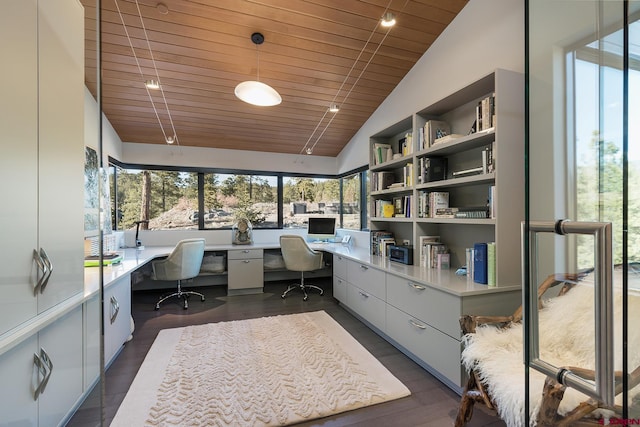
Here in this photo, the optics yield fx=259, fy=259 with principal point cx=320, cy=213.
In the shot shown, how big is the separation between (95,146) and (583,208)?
1921 mm

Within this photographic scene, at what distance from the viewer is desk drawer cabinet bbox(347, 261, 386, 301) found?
8.22 ft

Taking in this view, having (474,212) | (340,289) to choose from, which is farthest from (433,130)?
(340,289)

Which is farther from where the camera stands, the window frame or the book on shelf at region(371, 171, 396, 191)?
the window frame

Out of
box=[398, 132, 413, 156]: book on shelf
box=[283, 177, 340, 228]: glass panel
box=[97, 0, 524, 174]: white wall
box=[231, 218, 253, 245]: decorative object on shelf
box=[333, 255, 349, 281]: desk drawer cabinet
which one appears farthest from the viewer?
box=[283, 177, 340, 228]: glass panel

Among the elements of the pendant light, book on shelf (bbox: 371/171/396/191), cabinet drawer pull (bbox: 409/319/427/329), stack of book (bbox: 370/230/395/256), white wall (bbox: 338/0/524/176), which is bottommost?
cabinet drawer pull (bbox: 409/319/427/329)

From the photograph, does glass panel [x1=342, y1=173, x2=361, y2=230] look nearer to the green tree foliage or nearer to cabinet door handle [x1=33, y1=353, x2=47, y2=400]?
the green tree foliage

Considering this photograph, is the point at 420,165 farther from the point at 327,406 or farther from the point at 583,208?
the point at 327,406

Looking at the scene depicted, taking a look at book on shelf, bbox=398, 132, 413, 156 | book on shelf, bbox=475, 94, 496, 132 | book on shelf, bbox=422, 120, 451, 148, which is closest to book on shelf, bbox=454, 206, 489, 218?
book on shelf, bbox=475, 94, 496, 132

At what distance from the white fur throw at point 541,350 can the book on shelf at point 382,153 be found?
208 cm

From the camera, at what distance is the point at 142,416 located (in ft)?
4.95

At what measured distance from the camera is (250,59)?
2805mm

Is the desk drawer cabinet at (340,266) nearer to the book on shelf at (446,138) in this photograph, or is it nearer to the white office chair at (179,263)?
the book on shelf at (446,138)

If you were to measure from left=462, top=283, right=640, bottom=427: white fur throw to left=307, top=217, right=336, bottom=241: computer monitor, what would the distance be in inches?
127

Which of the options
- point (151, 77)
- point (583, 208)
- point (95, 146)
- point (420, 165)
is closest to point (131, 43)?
point (151, 77)
